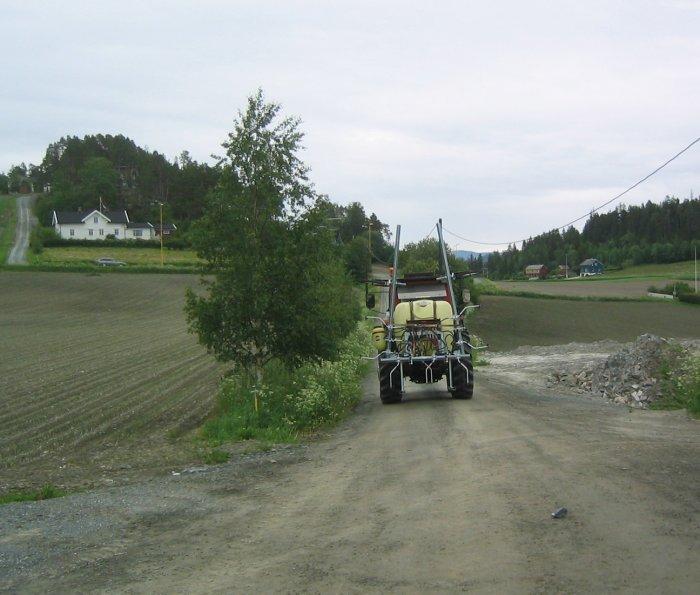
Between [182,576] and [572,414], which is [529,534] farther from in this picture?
[572,414]

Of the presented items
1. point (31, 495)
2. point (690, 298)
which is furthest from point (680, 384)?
point (690, 298)

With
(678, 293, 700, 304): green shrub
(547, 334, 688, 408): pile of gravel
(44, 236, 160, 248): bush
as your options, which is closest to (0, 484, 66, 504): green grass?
(547, 334, 688, 408): pile of gravel

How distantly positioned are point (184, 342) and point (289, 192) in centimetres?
2258

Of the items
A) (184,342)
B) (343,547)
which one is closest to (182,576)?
(343,547)

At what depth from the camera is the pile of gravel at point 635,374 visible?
Result: 20.3m

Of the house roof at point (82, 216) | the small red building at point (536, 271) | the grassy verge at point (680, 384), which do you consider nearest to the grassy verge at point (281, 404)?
the grassy verge at point (680, 384)

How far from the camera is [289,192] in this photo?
18469 mm

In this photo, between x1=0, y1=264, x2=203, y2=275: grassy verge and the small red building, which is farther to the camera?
the small red building

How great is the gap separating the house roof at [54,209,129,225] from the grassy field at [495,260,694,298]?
237 feet

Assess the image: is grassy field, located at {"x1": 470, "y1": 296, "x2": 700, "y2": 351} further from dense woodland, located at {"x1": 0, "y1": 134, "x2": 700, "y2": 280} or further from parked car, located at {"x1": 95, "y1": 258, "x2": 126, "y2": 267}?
parked car, located at {"x1": 95, "y1": 258, "x2": 126, "y2": 267}

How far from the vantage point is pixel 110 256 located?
95.9m

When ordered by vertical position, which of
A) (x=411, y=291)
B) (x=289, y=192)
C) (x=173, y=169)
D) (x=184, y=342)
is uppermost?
(x=173, y=169)

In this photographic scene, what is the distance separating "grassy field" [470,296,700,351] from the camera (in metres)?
54.8

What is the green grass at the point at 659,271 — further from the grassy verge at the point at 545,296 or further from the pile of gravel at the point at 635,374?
the pile of gravel at the point at 635,374
